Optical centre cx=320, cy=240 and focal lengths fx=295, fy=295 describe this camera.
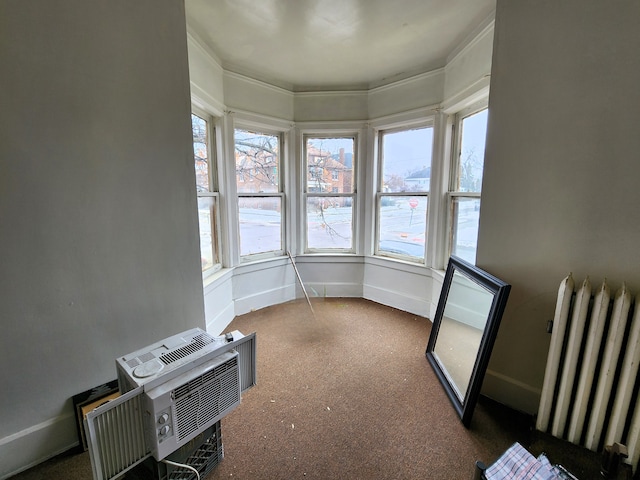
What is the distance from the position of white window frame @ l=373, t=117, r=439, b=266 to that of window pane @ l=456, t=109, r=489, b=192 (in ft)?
0.81

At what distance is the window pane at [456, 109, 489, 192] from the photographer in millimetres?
2448

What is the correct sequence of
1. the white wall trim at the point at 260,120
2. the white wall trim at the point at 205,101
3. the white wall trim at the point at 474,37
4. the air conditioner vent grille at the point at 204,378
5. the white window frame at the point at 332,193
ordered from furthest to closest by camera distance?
the white window frame at the point at 332,193 < the white wall trim at the point at 260,120 < the white wall trim at the point at 205,101 < the white wall trim at the point at 474,37 < the air conditioner vent grille at the point at 204,378

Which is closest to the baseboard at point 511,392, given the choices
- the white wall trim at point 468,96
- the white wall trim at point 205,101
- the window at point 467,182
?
the window at point 467,182

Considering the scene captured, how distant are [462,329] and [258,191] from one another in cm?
233

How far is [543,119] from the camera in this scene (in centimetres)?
156

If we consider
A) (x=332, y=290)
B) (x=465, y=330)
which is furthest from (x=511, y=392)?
(x=332, y=290)

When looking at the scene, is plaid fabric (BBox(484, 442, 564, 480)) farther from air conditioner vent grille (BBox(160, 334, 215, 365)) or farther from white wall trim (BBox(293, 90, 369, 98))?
white wall trim (BBox(293, 90, 369, 98))

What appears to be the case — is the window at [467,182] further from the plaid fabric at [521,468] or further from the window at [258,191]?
the window at [258,191]

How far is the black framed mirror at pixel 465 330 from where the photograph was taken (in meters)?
1.66

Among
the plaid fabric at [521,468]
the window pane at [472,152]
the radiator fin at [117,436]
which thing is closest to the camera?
the radiator fin at [117,436]

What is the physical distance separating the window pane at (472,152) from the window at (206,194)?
232 cm

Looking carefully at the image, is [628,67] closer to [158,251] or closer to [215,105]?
[158,251]

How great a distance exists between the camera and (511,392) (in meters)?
1.83

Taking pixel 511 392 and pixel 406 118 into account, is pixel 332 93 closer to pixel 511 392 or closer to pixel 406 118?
pixel 406 118
